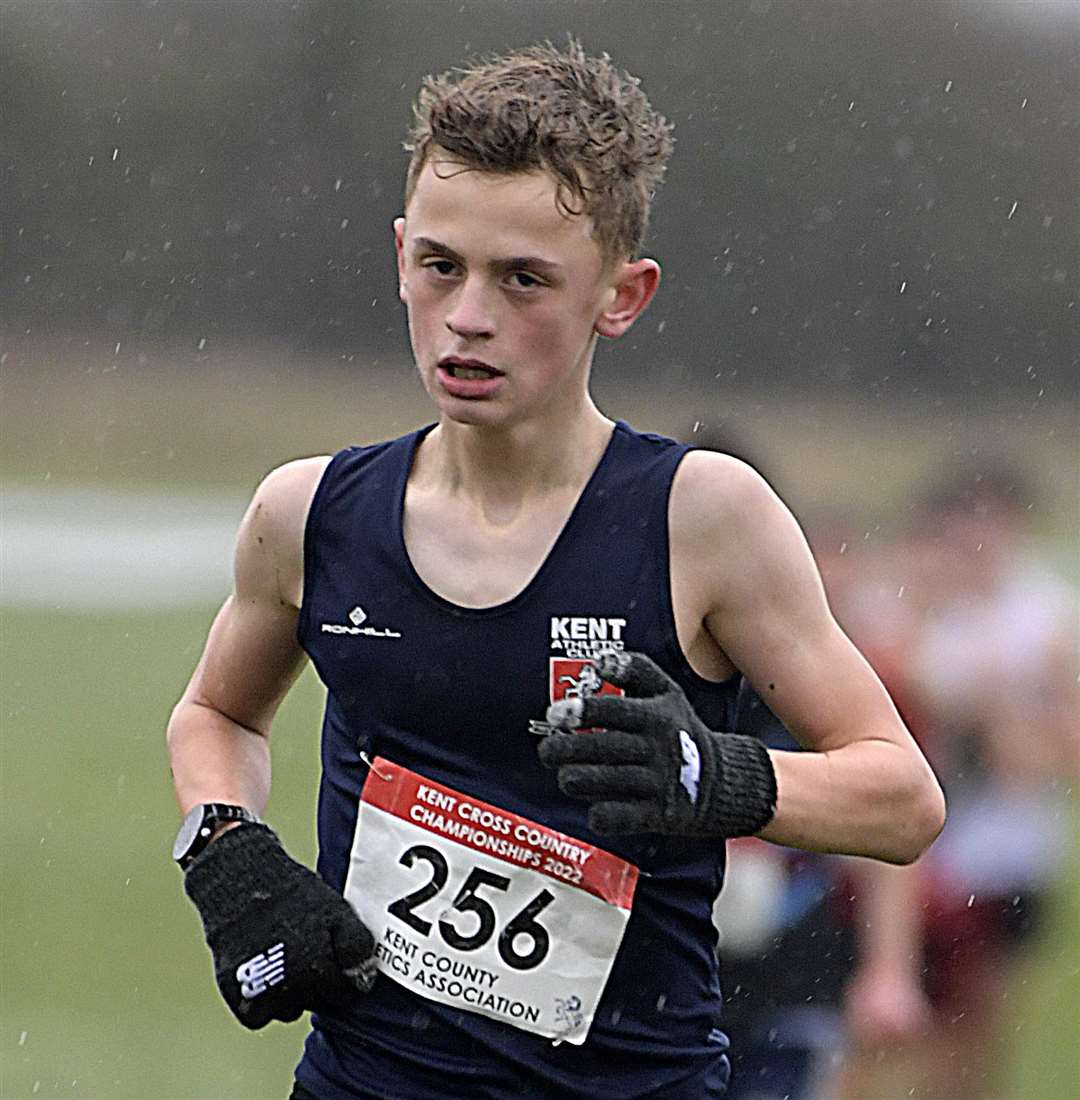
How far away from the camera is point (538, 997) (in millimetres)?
2945

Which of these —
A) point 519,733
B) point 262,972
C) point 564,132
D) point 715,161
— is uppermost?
point 715,161

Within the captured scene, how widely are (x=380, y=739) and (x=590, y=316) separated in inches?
25.4

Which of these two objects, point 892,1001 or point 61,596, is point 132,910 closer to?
point 892,1001

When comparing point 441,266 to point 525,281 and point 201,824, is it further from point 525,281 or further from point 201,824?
point 201,824

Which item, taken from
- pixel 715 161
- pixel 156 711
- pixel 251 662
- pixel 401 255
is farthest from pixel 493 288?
pixel 715 161

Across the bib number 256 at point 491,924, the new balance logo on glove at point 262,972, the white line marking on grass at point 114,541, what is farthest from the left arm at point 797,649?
the white line marking on grass at point 114,541

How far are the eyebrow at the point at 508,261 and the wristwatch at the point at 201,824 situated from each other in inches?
33.8

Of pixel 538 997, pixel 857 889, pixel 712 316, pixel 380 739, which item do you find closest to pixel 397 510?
pixel 380 739

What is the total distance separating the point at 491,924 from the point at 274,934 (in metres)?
0.29

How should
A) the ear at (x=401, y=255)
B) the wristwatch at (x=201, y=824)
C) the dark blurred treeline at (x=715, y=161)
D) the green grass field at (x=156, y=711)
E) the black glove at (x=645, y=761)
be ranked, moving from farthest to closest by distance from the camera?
the dark blurred treeline at (x=715, y=161) → the green grass field at (x=156, y=711) → the wristwatch at (x=201, y=824) → the ear at (x=401, y=255) → the black glove at (x=645, y=761)

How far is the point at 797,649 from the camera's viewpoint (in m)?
2.93

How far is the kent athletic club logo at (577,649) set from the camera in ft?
9.49

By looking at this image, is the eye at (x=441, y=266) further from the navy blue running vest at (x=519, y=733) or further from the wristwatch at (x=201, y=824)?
the wristwatch at (x=201, y=824)

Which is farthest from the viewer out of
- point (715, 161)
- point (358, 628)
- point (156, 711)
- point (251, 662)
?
point (715, 161)
